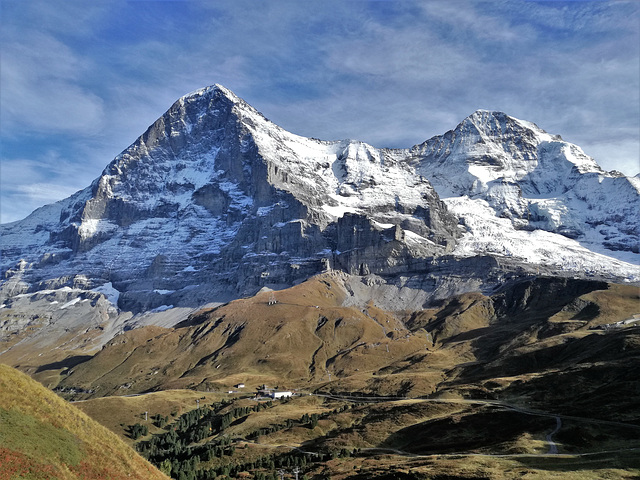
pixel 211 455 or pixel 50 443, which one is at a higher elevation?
pixel 50 443

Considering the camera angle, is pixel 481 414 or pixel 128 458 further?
pixel 481 414

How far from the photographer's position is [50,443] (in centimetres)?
5859

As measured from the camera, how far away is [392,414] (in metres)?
168

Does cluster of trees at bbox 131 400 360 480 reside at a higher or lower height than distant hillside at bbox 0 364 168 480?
lower

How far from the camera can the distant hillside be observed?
2157 inches

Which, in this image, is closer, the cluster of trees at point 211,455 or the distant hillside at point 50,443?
the distant hillside at point 50,443

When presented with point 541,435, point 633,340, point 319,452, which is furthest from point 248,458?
point 633,340

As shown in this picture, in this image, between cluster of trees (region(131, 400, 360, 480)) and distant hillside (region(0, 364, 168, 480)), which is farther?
cluster of trees (region(131, 400, 360, 480))

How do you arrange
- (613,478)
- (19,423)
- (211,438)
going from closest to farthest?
(19,423) < (613,478) < (211,438)

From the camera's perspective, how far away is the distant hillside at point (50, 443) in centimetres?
5478

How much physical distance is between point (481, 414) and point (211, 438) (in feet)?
279

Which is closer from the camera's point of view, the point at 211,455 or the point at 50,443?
the point at 50,443

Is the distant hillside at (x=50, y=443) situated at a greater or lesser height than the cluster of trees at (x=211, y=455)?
greater

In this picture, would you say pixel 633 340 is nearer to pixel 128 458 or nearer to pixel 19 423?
pixel 128 458
